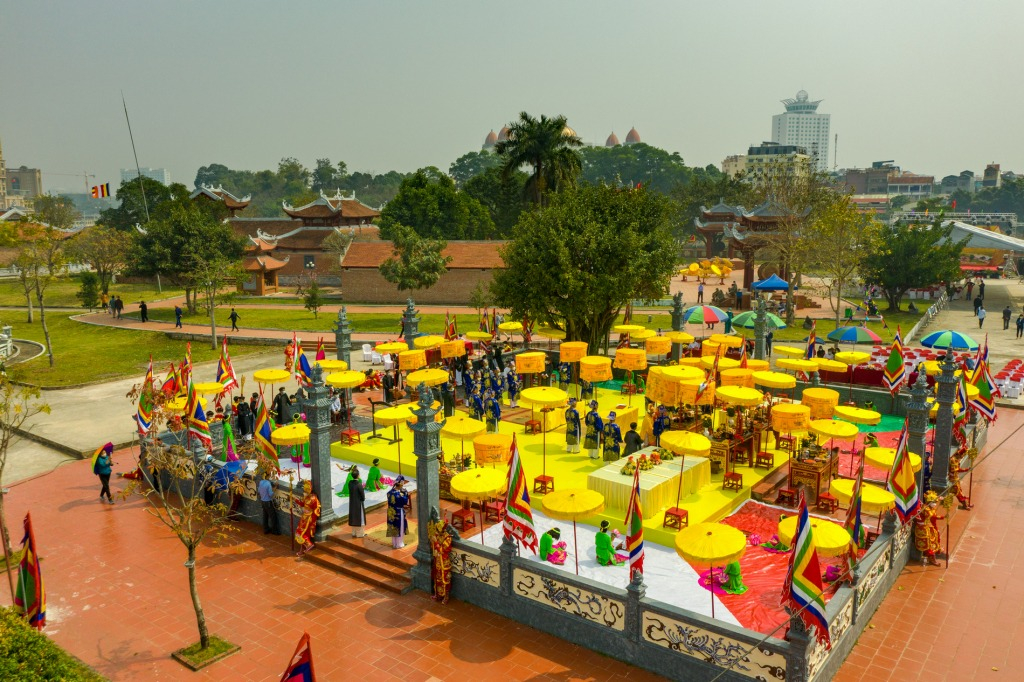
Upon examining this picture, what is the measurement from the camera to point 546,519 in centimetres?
1641

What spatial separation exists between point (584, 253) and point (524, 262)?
244 centimetres

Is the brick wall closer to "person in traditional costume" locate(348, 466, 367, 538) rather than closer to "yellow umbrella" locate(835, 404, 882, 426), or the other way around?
"yellow umbrella" locate(835, 404, 882, 426)

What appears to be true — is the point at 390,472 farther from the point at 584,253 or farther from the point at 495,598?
the point at 584,253

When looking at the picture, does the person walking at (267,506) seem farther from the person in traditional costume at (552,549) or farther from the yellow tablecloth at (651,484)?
the yellow tablecloth at (651,484)

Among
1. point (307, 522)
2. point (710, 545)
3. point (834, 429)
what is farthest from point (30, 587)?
point (834, 429)

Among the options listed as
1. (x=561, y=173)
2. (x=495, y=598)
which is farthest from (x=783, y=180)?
(x=495, y=598)

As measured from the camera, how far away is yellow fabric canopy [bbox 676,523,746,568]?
37.0 feet

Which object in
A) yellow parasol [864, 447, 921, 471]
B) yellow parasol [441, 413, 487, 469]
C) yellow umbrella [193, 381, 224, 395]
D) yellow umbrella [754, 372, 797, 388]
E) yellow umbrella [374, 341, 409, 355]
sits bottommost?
yellow parasol [864, 447, 921, 471]

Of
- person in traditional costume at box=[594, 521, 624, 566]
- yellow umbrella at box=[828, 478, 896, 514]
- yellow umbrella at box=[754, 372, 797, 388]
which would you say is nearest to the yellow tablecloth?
person in traditional costume at box=[594, 521, 624, 566]

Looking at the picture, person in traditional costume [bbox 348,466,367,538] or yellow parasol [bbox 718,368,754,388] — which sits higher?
yellow parasol [bbox 718,368,754,388]

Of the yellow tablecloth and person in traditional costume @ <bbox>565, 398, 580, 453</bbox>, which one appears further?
person in traditional costume @ <bbox>565, 398, 580, 453</bbox>

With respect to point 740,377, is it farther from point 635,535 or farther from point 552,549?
point 635,535

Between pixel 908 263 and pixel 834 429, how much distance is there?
119 ft

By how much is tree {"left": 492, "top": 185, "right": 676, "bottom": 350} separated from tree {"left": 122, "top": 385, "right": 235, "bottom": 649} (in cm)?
1397
